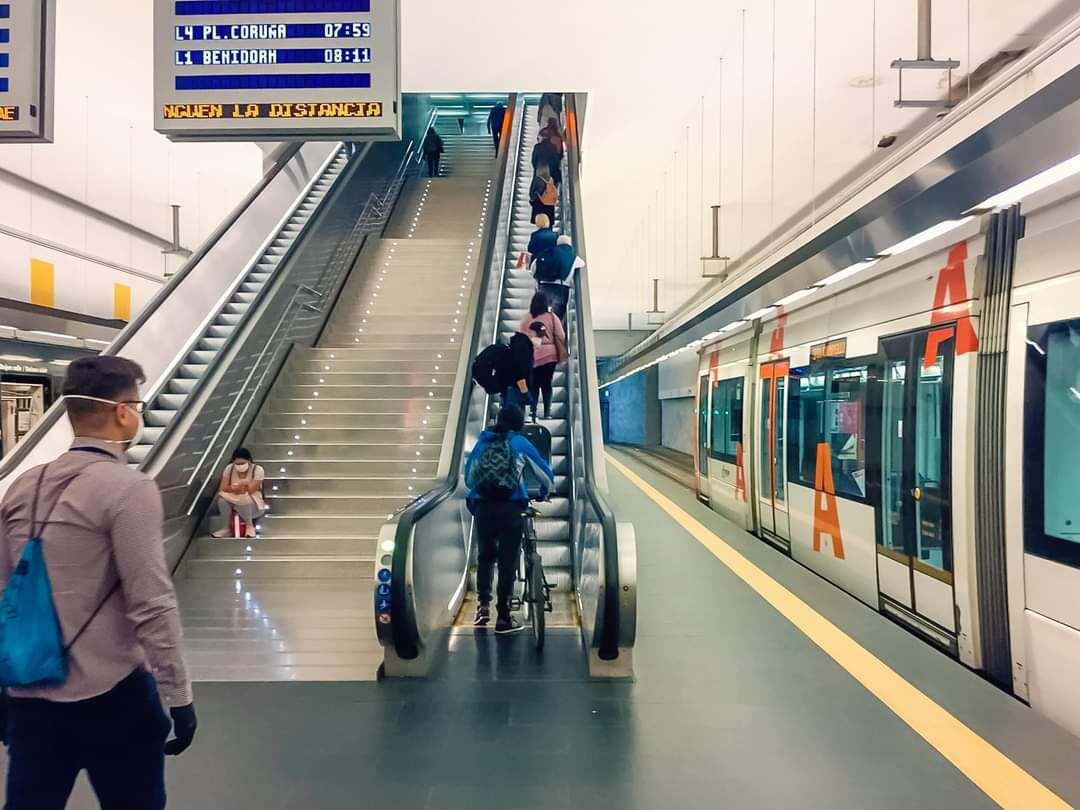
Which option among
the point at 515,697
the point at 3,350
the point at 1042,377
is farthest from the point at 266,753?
the point at 3,350

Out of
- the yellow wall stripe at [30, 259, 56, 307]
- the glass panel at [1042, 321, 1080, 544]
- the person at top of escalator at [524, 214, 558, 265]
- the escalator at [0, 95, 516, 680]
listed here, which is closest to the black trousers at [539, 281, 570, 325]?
the person at top of escalator at [524, 214, 558, 265]

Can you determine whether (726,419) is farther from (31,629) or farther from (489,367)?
(31,629)

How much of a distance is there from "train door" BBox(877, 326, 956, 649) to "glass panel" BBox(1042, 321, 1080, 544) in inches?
34.6

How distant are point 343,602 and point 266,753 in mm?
2321

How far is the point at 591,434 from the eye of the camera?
6266 millimetres

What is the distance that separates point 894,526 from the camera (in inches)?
217

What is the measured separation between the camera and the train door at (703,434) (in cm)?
1214

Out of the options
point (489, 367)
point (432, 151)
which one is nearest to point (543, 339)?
point (489, 367)

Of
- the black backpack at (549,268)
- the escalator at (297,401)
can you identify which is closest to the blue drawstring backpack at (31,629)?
the escalator at (297,401)

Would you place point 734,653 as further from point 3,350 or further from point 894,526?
point 3,350

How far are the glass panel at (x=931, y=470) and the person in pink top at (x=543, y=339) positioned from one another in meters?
3.51

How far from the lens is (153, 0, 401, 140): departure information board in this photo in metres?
4.29

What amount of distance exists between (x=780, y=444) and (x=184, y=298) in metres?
6.68

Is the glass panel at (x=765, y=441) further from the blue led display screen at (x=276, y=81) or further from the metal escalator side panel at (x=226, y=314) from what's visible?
the blue led display screen at (x=276, y=81)
